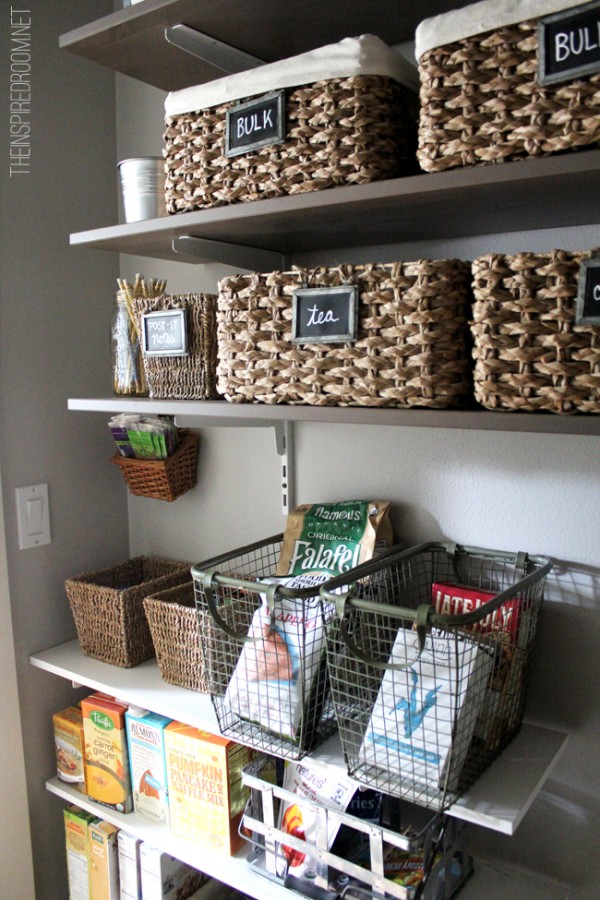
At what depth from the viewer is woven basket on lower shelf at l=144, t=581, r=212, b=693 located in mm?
1356

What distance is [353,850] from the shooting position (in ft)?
3.74

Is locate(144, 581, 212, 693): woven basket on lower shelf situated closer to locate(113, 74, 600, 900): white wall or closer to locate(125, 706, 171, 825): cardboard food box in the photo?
locate(125, 706, 171, 825): cardboard food box

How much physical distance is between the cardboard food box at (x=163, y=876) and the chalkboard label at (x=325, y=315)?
1097 millimetres

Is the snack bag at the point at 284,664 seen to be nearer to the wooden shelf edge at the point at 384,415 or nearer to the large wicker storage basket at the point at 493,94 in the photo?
the wooden shelf edge at the point at 384,415

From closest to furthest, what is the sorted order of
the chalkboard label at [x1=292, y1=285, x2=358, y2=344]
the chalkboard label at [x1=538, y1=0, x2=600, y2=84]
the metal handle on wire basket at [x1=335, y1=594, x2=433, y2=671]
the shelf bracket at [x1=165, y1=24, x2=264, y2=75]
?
1. the chalkboard label at [x1=538, y1=0, x2=600, y2=84]
2. the metal handle on wire basket at [x1=335, y1=594, x2=433, y2=671]
3. the chalkboard label at [x1=292, y1=285, x2=358, y2=344]
4. the shelf bracket at [x1=165, y1=24, x2=264, y2=75]

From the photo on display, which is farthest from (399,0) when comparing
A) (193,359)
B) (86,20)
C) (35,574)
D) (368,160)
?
(35,574)

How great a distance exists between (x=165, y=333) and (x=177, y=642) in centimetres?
61

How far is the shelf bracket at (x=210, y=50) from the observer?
1.17 m

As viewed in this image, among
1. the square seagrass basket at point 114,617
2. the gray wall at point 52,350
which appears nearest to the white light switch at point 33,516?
the gray wall at point 52,350

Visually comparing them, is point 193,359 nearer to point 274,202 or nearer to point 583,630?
point 274,202

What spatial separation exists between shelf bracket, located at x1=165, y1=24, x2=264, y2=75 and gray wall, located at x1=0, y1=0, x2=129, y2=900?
0.55 metres

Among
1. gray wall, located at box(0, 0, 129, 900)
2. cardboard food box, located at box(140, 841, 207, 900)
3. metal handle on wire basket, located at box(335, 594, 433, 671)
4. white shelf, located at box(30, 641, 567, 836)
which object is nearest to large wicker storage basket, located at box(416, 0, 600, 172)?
metal handle on wire basket, located at box(335, 594, 433, 671)

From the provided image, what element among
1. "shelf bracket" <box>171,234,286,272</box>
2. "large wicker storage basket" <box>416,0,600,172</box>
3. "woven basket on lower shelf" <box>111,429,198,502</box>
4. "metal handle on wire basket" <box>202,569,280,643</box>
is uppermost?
"large wicker storage basket" <box>416,0,600,172</box>

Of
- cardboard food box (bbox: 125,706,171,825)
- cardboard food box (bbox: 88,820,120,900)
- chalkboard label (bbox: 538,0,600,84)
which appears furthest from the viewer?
cardboard food box (bbox: 88,820,120,900)
